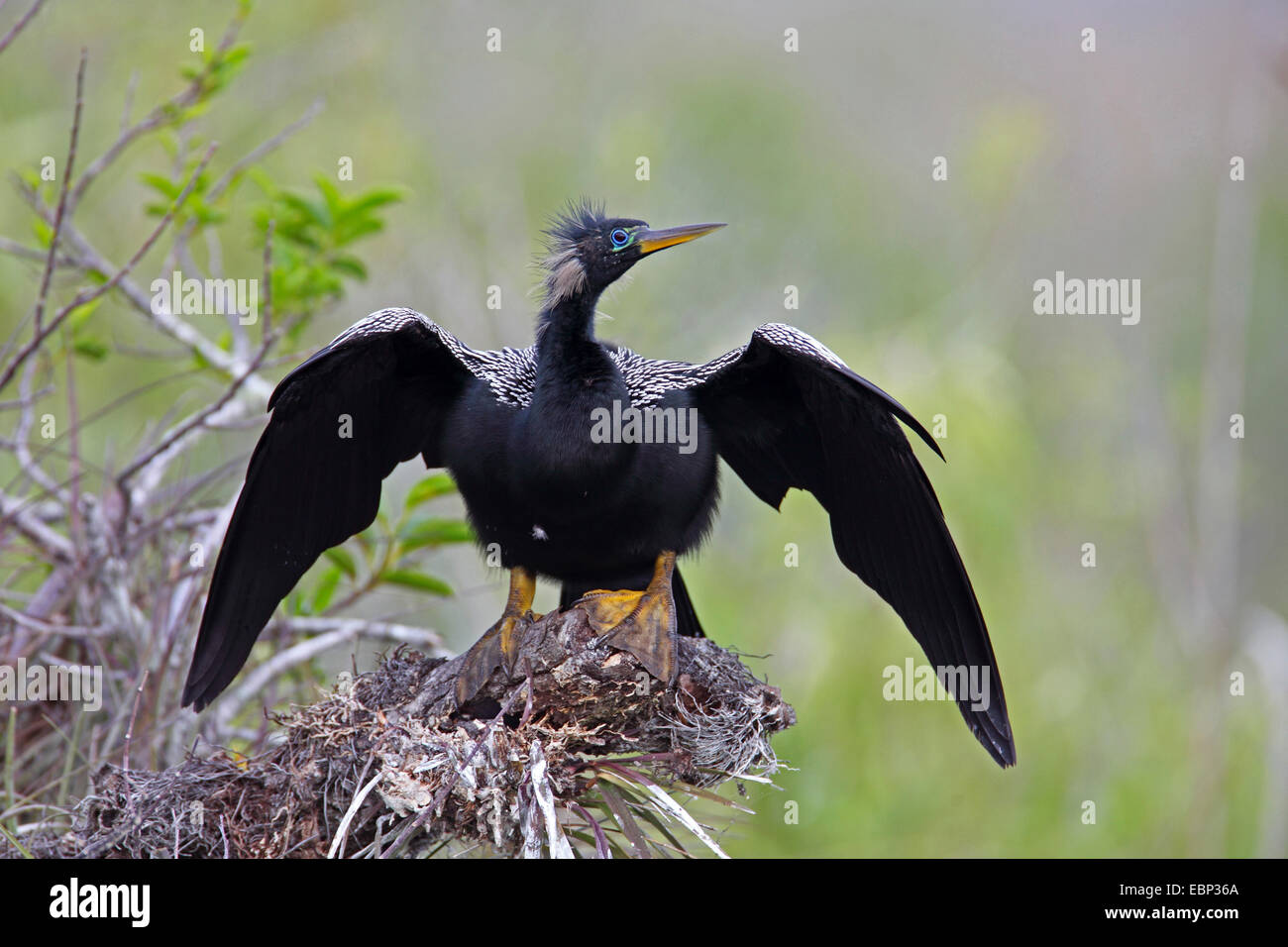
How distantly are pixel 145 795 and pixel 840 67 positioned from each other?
11.1m

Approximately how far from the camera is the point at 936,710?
9.01m

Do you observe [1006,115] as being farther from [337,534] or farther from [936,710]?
[337,534]

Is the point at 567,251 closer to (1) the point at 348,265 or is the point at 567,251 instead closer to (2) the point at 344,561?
(1) the point at 348,265

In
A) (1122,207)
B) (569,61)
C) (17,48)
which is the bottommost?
(1122,207)

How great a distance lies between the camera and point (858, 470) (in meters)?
4.15

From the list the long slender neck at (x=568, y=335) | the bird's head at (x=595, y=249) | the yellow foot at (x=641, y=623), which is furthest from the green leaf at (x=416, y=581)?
the bird's head at (x=595, y=249)

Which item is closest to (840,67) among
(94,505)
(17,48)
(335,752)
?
(17,48)

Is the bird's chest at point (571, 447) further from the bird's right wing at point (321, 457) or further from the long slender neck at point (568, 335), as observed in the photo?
the bird's right wing at point (321, 457)

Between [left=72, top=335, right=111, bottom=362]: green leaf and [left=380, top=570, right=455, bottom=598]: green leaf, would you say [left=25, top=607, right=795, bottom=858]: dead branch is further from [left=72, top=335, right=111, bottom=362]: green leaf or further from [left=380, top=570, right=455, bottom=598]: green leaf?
[left=72, top=335, right=111, bottom=362]: green leaf

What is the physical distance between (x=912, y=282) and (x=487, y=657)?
8109 mm

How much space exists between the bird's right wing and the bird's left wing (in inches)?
38.1

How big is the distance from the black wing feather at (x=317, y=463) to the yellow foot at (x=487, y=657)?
2.37 feet

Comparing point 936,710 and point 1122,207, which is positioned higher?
point 1122,207
